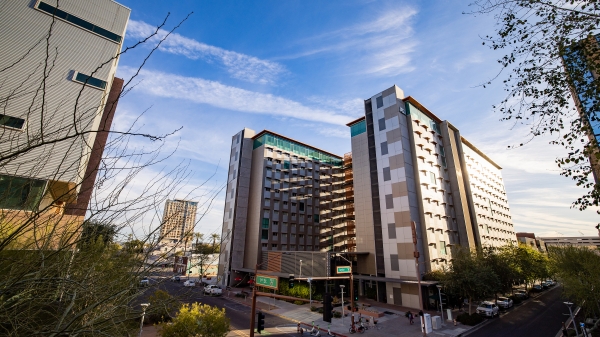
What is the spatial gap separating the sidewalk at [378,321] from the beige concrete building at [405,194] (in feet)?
12.7

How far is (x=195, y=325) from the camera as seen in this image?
45.6 feet

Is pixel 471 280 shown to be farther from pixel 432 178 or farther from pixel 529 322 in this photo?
pixel 432 178

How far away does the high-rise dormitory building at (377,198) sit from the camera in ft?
119

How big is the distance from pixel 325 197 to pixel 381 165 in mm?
26602

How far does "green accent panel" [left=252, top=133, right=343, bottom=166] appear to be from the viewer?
56.2 meters

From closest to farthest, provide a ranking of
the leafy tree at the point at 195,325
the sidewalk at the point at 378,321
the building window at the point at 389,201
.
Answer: the leafy tree at the point at 195,325
the sidewalk at the point at 378,321
the building window at the point at 389,201

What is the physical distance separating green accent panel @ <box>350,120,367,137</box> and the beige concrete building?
0.18 metres

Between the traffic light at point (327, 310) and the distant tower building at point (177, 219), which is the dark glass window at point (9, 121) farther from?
the traffic light at point (327, 310)

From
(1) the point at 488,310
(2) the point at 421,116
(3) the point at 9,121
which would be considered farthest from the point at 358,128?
(3) the point at 9,121

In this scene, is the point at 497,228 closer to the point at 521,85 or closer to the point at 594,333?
the point at 594,333

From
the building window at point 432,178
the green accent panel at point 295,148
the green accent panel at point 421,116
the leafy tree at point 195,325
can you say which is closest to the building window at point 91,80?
the leafy tree at point 195,325

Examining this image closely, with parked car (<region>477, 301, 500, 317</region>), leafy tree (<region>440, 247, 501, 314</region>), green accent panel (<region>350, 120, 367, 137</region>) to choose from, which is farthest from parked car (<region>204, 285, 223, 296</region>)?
parked car (<region>477, 301, 500, 317</region>)

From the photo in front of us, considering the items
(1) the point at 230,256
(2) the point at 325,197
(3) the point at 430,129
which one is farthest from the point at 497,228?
(1) the point at 230,256

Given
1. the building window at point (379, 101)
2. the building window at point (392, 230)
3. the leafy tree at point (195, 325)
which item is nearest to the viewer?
the leafy tree at point (195, 325)
